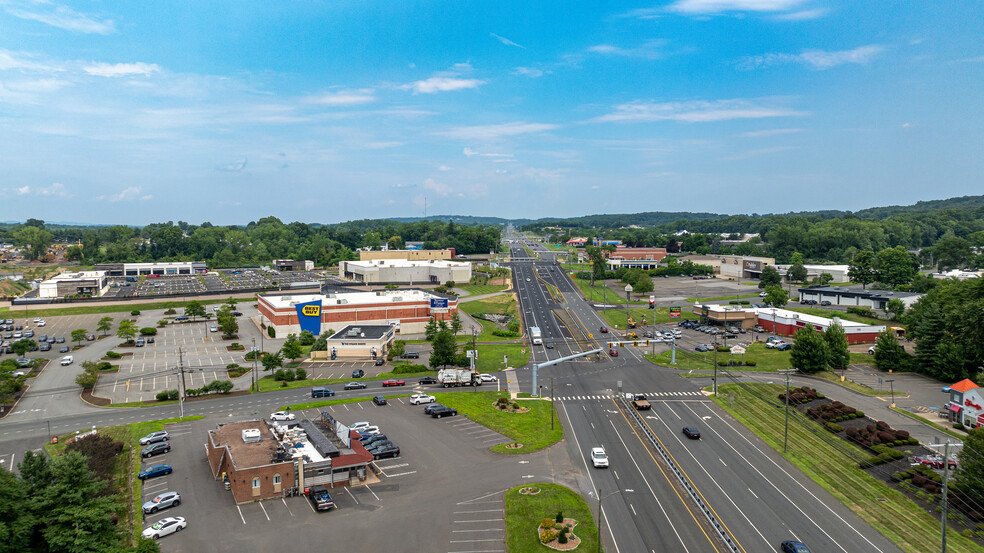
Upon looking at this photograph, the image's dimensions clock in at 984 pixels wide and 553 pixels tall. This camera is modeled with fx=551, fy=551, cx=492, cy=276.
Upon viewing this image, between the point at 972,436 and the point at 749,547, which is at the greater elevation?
the point at 972,436

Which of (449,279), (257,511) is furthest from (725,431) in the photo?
(449,279)

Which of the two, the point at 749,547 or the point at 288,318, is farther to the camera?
the point at 288,318

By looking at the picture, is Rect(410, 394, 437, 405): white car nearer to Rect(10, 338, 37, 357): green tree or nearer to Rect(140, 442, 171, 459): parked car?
Rect(140, 442, 171, 459): parked car

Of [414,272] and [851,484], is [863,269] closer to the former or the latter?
[414,272]

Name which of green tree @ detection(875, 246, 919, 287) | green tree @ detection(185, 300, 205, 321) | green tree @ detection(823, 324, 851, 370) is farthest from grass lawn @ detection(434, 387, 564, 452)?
green tree @ detection(875, 246, 919, 287)

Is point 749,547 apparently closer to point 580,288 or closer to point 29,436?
point 29,436

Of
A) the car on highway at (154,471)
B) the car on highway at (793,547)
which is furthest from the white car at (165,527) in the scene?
the car on highway at (793,547)
